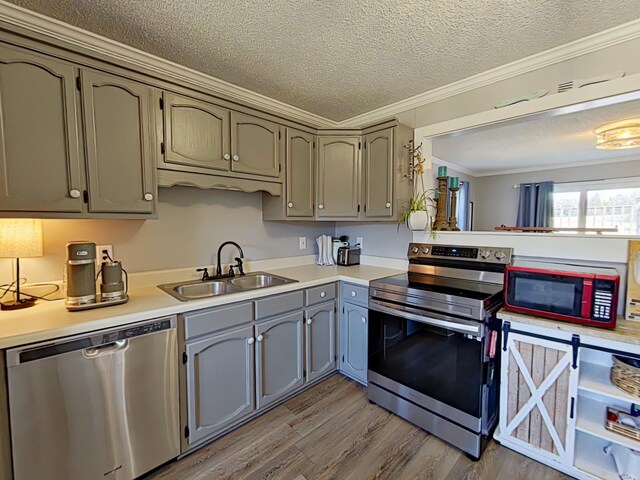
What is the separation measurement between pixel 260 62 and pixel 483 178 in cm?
497

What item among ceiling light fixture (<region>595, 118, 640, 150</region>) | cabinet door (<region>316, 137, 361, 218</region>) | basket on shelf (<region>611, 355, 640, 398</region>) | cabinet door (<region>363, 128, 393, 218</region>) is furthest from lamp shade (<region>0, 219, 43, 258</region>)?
ceiling light fixture (<region>595, 118, 640, 150</region>)

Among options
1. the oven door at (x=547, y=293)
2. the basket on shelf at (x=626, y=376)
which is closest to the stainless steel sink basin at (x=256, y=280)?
the oven door at (x=547, y=293)

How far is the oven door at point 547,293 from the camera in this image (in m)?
1.44

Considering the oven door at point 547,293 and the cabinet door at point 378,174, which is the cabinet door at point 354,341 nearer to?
the cabinet door at point 378,174

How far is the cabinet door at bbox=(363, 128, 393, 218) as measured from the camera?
2351 mm

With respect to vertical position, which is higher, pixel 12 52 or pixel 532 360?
pixel 12 52

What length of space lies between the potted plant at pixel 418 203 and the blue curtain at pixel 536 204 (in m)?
3.39

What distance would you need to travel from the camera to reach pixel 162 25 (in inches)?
61.3

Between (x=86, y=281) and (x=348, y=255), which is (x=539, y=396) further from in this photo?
(x=86, y=281)

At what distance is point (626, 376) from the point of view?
→ 140 centimetres

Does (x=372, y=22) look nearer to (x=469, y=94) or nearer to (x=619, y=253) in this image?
(x=469, y=94)

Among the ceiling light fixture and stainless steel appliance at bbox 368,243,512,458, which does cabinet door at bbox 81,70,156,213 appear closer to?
stainless steel appliance at bbox 368,243,512,458

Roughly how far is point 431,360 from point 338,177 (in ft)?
5.30

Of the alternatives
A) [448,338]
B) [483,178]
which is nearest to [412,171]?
[448,338]
